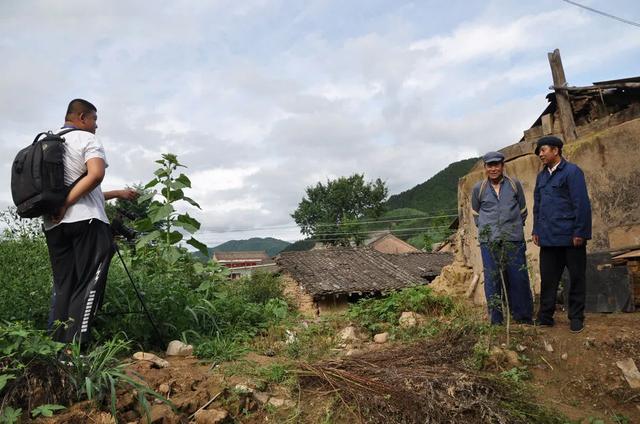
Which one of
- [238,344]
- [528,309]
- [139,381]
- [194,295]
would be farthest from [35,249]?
[528,309]

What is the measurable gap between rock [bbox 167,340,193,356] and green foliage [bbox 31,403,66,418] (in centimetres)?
123

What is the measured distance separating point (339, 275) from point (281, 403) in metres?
18.4

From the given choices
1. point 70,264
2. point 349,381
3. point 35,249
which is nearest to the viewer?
point 349,381

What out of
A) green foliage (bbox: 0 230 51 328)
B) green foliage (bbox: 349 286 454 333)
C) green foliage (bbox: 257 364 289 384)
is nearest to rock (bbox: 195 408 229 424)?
green foliage (bbox: 257 364 289 384)

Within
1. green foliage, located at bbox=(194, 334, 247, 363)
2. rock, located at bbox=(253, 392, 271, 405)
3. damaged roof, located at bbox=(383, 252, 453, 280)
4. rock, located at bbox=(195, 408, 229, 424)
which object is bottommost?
damaged roof, located at bbox=(383, 252, 453, 280)

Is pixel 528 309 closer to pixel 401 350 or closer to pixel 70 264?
pixel 401 350

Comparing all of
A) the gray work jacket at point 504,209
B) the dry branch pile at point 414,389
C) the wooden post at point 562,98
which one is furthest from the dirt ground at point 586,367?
the wooden post at point 562,98

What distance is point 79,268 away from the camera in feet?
9.90

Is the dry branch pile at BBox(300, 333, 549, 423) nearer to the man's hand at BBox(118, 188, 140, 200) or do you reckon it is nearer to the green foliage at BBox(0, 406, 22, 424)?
the green foliage at BBox(0, 406, 22, 424)

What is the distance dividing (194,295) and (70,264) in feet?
4.93

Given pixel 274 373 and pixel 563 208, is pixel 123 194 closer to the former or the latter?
pixel 274 373

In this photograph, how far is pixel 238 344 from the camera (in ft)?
12.6

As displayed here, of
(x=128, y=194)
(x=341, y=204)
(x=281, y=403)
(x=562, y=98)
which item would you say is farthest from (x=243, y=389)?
(x=341, y=204)

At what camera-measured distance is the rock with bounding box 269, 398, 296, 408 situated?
270cm
